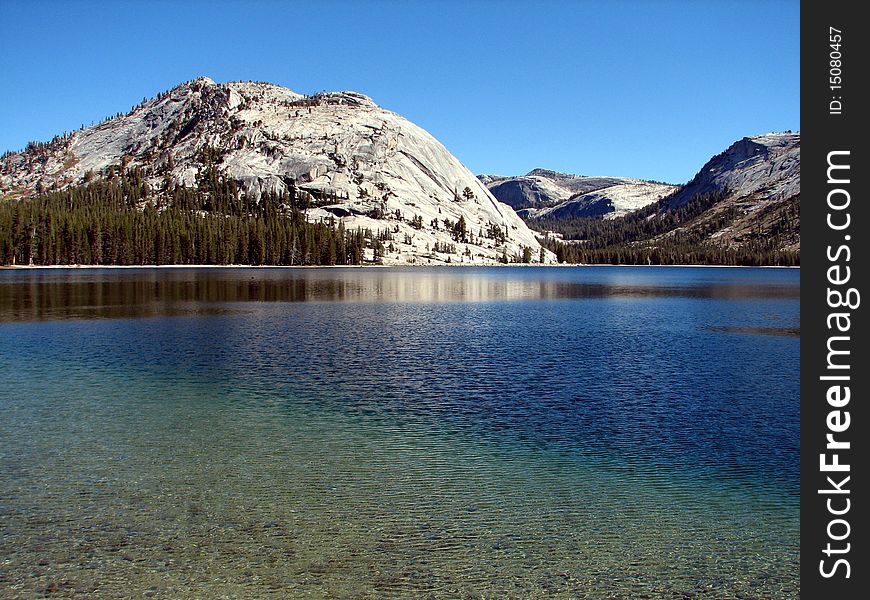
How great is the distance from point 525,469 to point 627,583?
800cm

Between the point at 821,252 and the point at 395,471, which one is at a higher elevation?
the point at 821,252

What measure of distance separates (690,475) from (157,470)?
1815 centimetres

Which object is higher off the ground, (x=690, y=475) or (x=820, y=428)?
(x=820, y=428)

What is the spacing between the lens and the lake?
1520 cm

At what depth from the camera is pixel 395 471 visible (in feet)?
73.4

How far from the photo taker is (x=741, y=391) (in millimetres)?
36562

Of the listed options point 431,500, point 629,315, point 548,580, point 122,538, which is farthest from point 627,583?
point 629,315

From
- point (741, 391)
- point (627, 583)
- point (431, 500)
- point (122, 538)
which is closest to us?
point (627, 583)

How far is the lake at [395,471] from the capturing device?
1520cm

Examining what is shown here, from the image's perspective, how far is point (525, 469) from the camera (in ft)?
74.5

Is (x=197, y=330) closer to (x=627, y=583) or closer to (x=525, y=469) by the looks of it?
(x=525, y=469)

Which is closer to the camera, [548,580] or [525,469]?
[548,580]

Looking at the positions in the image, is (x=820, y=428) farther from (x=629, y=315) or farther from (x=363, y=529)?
(x=629, y=315)

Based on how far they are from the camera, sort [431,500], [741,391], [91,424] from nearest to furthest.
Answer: [431,500] < [91,424] < [741,391]
